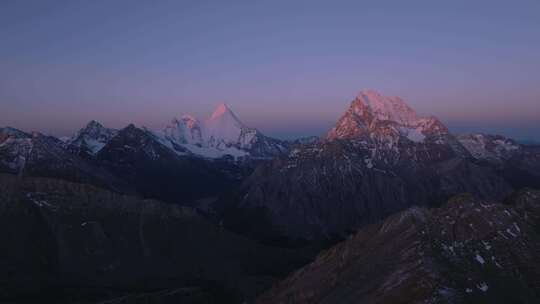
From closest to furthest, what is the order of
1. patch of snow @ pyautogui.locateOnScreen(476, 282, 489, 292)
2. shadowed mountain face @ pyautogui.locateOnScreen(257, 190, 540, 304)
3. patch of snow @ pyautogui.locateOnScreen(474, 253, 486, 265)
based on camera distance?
patch of snow @ pyautogui.locateOnScreen(476, 282, 489, 292) → shadowed mountain face @ pyautogui.locateOnScreen(257, 190, 540, 304) → patch of snow @ pyautogui.locateOnScreen(474, 253, 486, 265)

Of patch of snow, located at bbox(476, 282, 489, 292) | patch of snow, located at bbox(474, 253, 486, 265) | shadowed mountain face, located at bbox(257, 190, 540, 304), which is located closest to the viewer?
patch of snow, located at bbox(476, 282, 489, 292)

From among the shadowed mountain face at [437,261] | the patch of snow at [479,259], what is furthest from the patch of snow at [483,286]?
the patch of snow at [479,259]

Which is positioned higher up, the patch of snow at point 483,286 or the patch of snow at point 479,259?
the patch of snow at point 479,259

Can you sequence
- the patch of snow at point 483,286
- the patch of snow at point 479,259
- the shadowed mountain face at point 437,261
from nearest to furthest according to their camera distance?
the patch of snow at point 483,286, the shadowed mountain face at point 437,261, the patch of snow at point 479,259

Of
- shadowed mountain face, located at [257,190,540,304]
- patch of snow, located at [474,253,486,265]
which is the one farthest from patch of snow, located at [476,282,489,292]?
patch of snow, located at [474,253,486,265]

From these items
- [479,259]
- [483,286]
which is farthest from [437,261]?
[483,286]

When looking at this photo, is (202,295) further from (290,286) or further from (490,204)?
(490,204)

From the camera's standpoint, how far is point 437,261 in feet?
389

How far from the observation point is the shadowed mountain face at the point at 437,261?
109m

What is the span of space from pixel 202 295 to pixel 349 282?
80646 mm

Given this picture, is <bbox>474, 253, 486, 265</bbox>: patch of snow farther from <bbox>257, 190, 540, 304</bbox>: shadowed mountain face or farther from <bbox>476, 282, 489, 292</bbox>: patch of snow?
<bbox>476, 282, 489, 292</bbox>: patch of snow

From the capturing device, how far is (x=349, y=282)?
13062 centimetres

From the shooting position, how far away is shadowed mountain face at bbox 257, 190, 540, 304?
358 ft

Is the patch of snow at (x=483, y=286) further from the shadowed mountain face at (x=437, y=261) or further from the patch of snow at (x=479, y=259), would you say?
the patch of snow at (x=479, y=259)
